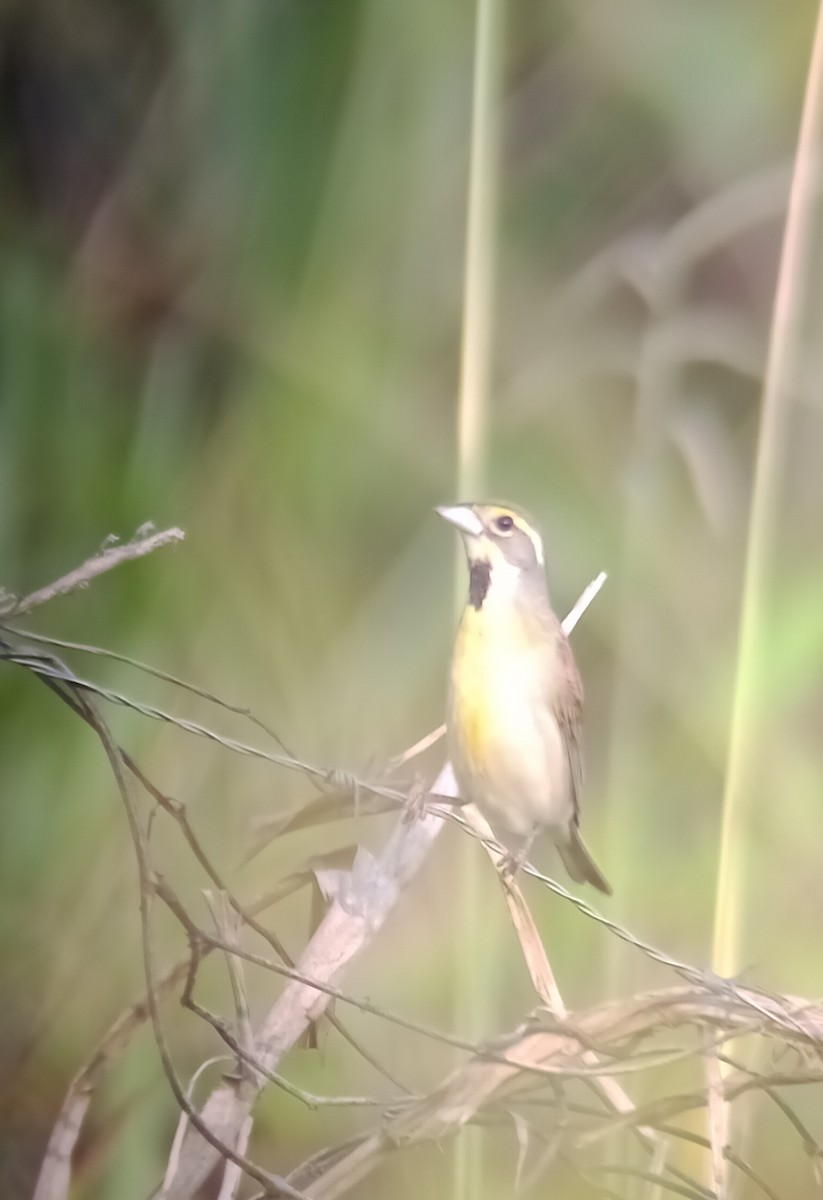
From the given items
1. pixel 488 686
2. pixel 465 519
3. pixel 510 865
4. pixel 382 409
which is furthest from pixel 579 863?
pixel 382 409

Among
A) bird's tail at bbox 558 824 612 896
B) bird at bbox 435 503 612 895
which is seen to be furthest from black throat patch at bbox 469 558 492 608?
bird's tail at bbox 558 824 612 896

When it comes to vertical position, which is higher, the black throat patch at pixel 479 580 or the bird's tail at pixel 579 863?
the black throat patch at pixel 479 580

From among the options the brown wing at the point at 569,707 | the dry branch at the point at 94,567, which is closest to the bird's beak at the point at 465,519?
the brown wing at the point at 569,707

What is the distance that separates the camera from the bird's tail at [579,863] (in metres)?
1.09

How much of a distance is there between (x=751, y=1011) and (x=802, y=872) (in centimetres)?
12

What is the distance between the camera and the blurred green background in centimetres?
109

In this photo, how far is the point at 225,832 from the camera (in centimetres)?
109

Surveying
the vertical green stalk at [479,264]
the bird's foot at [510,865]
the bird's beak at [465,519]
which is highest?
the vertical green stalk at [479,264]

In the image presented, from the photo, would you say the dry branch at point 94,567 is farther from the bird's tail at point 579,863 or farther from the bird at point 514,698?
the bird's tail at point 579,863

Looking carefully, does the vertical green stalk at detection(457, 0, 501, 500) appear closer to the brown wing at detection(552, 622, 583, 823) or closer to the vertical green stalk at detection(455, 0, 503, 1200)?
the vertical green stalk at detection(455, 0, 503, 1200)

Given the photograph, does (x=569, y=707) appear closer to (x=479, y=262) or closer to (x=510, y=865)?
(x=510, y=865)

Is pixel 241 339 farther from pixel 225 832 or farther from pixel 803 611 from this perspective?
pixel 803 611

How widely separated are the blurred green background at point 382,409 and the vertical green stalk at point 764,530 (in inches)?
0.4

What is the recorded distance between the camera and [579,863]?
3.59ft
